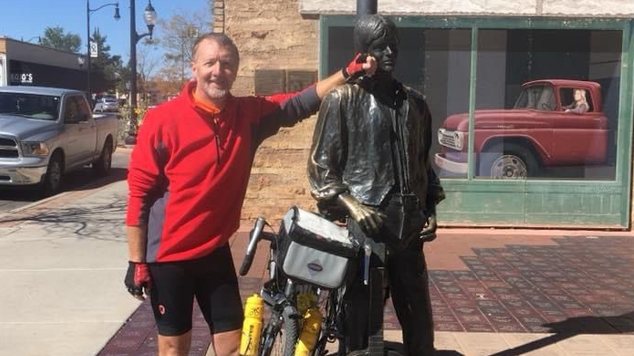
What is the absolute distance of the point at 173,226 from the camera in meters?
2.86

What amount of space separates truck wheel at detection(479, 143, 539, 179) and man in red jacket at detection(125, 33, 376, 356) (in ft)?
19.8

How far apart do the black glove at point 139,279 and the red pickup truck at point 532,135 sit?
6292 mm

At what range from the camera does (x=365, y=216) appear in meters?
3.06

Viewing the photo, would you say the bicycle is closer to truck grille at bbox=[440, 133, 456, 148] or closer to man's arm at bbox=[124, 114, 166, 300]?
man's arm at bbox=[124, 114, 166, 300]

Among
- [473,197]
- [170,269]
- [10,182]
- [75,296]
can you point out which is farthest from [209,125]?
[10,182]

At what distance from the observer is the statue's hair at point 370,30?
3.08 meters

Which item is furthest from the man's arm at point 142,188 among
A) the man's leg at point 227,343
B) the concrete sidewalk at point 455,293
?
the concrete sidewalk at point 455,293

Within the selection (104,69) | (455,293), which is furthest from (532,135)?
(104,69)

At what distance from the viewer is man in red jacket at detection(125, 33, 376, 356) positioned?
2834mm

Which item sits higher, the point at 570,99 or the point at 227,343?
the point at 570,99

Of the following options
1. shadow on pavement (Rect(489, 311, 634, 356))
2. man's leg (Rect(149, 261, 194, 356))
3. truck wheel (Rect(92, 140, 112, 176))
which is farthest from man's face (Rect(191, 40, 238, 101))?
truck wheel (Rect(92, 140, 112, 176))

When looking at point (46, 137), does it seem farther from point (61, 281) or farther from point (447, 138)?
point (447, 138)

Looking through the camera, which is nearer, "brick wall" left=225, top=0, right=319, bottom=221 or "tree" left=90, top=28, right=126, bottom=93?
"brick wall" left=225, top=0, right=319, bottom=221

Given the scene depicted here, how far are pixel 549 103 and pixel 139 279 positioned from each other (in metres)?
6.94
